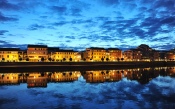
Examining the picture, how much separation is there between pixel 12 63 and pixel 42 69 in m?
8.90

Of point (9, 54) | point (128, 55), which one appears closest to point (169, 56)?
point (128, 55)

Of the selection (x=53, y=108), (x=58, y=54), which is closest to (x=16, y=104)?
(x=53, y=108)

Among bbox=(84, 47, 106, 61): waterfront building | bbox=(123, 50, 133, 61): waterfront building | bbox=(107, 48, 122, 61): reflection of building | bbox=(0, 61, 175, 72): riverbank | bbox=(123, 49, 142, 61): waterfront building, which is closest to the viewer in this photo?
bbox=(0, 61, 175, 72): riverbank

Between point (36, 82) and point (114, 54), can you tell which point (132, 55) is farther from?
point (36, 82)

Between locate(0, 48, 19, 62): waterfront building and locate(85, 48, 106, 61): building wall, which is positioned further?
locate(85, 48, 106, 61): building wall

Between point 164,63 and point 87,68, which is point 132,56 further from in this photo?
point 87,68

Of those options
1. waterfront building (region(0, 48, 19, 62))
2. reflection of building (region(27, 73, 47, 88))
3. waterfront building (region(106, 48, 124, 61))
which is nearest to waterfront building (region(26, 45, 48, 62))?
waterfront building (region(0, 48, 19, 62))

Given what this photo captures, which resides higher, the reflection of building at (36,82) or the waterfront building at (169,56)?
the waterfront building at (169,56)

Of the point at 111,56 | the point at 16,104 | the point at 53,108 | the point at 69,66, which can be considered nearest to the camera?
the point at 53,108

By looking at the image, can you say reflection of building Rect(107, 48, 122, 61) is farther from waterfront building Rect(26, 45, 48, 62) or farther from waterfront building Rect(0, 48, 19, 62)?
waterfront building Rect(0, 48, 19, 62)

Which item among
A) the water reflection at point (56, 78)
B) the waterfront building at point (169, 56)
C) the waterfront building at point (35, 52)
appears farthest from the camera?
the waterfront building at point (169, 56)

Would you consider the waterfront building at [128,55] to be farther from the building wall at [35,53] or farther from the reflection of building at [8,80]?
the reflection of building at [8,80]

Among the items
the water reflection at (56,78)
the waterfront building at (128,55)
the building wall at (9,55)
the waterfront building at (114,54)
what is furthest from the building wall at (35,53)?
the waterfront building at (128,55)

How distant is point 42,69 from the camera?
67.4m
